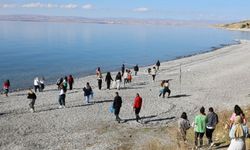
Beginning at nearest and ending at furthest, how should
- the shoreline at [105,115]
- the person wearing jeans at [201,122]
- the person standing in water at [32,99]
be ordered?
the person wearing jeans at [201,122]
the shoreline at [105,115]
the person standing in water at [32,99]

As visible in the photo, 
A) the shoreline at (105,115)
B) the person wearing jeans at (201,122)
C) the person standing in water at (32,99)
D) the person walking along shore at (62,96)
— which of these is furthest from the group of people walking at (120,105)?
the person wearing jeans at (201,122)

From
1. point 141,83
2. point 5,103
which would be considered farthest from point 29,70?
point 5,103

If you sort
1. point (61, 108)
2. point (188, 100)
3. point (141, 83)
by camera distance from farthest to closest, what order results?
1. point (141, 83)
2. point (188, 100)
3. point (61, 108)

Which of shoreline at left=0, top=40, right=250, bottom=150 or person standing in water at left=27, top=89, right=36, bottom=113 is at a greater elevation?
person standing in water at left=27, top=89, right=36, bottom=113

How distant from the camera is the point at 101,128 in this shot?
22281 mm

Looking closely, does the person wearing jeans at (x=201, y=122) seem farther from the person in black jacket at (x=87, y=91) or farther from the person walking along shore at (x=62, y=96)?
the person in black jacket at (x=87, y=91)

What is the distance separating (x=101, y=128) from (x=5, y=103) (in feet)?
39.5

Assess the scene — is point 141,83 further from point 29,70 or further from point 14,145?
point 29,70

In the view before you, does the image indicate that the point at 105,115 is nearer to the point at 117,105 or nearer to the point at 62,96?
the point at 117,105

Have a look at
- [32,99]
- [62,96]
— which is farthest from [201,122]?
[32,99]

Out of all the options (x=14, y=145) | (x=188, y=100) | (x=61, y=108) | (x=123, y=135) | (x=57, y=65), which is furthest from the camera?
(x=57, y=65)

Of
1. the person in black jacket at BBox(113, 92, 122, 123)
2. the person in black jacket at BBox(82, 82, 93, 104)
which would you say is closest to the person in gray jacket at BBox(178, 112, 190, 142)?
the person in black jacket at BBox(113, 92, 122, 123)

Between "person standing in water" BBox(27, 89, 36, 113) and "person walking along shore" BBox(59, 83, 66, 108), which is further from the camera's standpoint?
"person walking along shore" BBox(59, 83, 66, 108)

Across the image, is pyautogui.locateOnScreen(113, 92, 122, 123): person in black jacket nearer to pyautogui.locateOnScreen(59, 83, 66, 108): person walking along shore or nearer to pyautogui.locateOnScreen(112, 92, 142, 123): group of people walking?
pyautogui.locateOnScreen(112, 92, 142, 123): group of people walking
